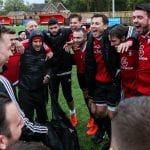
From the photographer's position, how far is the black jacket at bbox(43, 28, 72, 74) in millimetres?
7922

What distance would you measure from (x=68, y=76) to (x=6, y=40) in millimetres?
4201

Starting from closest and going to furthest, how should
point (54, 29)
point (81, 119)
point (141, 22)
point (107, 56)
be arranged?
point (141, 22), point (107, 56), point (54, 29), point (81, 119)

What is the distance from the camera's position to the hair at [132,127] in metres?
1.52

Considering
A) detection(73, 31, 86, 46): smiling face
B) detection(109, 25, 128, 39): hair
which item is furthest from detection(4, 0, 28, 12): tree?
detection(109, 25, 128, 39): hair

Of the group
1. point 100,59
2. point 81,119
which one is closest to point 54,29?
point 100,59

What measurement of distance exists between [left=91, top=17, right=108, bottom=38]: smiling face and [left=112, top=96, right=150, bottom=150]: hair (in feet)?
16.3

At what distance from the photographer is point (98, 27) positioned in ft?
21.8

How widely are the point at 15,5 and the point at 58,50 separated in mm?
127330

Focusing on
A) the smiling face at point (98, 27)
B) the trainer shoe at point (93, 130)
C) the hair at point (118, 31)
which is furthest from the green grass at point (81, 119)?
the hair at point (118, 31)

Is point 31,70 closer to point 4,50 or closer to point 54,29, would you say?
point 54,29

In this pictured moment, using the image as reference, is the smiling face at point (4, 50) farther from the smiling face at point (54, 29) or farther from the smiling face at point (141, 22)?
the smiling face at point (54, 29)

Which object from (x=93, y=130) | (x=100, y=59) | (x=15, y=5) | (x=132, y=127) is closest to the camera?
(x=132, y=127)

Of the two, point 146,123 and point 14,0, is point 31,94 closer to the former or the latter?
point 146,123

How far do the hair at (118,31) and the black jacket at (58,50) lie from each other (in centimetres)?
194
